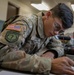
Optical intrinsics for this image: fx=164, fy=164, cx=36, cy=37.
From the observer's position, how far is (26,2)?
284 inches

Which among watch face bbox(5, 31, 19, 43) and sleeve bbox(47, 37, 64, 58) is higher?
watch face bbox(5, 31, 19, 43)

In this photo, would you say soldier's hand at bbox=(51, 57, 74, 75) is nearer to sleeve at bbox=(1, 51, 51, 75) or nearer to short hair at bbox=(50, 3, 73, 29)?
sleeve at bbox=(1, 51, 51, 75)

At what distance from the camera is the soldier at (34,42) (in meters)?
0.74

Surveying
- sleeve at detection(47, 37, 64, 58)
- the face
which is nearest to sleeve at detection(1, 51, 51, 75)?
the face

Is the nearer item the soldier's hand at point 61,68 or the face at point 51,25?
the soldier's hand at point 61,68

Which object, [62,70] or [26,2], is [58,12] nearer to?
[62,70]

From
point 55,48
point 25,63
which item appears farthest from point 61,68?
point 55,48

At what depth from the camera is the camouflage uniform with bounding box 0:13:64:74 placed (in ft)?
2.41

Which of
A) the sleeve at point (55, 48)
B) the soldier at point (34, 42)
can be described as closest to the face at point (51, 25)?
the soldier at point (34, 42)

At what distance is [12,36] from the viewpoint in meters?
0.85

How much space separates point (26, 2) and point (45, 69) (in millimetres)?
6727

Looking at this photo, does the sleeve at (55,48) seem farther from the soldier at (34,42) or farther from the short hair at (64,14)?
the short hair at (64,14)

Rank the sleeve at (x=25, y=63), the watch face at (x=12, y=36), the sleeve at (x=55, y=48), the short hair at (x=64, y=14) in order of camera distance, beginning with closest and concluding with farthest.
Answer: the sleeve at (x=25, y=63) < the watch face at (x=12, y=36) < the short hair at (x=64, y=14) < the sleeve at (x=55, y=48)

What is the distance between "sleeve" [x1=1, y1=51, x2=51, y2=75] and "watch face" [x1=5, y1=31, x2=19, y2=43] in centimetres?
10
